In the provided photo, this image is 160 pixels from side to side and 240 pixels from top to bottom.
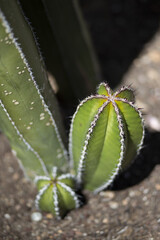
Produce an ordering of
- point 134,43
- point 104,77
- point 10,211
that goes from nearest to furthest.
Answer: point 10,211, point 104,77, point 134,43

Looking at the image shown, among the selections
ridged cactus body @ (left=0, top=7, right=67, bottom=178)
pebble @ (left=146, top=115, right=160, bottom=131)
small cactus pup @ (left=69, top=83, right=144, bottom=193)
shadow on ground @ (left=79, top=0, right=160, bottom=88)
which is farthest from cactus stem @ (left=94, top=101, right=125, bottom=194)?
shadow on ground @ (left=79, top=0, right=160, bottom=88)

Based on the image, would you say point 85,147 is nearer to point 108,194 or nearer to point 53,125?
Answer: point 53,125

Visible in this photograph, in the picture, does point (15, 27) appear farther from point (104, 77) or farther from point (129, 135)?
point (104, 77)

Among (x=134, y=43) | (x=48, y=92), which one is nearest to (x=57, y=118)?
(x=48, y=92)

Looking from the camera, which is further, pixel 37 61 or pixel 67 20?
pixel 67 20

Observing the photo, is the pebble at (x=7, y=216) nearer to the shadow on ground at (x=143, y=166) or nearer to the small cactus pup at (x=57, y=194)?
the small cactus pup at (x=57, y=194)
